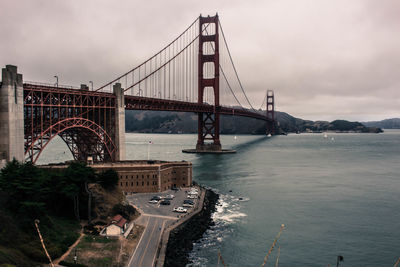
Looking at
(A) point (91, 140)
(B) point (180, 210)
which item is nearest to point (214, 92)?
(A) point (91, 140)

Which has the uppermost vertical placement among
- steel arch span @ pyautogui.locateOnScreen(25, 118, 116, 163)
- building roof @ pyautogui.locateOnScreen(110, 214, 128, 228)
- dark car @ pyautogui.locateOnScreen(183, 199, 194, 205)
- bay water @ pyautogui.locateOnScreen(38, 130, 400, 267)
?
steel arch span @ pyautogui.locateOnScreen(25, 118, 116, 163)

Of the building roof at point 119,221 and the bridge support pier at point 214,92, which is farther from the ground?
the bridge support pier at point 214,92

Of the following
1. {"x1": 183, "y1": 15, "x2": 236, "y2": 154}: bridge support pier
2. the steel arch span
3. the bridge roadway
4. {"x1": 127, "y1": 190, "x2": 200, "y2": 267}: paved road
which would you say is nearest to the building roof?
{"x1": 127, "y1": 190, "x2": 200, "y2": 267}: paved road

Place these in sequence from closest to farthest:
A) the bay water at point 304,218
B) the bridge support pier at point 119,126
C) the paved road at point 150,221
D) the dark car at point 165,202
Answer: the paved road at point 150,221 → the bay water at point 304,218 → the dark car at point 165,202 → the bridge support pier at point 119,126

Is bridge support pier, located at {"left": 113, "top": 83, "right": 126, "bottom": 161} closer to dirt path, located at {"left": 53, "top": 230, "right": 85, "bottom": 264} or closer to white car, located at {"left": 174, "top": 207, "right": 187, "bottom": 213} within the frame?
white car, located at {"left": 174, "top": 207, "right": 187, "bottom": 213}

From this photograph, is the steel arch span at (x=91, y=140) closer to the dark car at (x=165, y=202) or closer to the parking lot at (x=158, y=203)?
the parking lot at (x=158, y=203)

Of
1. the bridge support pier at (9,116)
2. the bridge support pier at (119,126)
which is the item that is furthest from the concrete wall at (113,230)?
the bridge support pier at (119,126)

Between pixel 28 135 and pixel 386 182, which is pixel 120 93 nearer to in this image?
pixel 28 135
